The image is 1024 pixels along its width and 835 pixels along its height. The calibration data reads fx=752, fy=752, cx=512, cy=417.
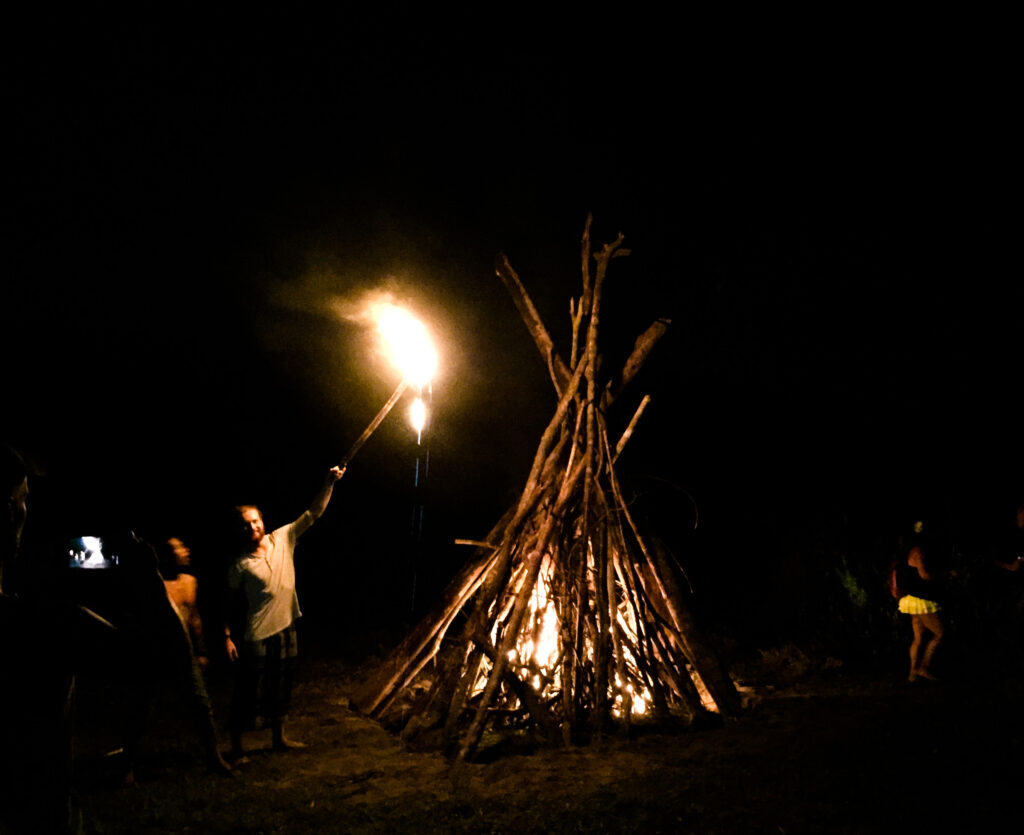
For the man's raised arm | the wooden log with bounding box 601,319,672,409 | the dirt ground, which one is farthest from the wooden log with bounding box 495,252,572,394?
the dirt ground

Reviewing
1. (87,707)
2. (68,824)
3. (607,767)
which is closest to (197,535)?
(87,707)

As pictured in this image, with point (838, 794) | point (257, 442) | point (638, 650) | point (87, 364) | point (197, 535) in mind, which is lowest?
point (838, 794)

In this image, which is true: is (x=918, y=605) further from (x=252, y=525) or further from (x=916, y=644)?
(x=252, y=525)

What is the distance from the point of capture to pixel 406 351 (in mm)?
6309

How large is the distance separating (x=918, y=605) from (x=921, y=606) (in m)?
0.03

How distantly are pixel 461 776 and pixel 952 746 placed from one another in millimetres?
3408

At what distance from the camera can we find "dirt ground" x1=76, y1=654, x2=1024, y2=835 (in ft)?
13.9

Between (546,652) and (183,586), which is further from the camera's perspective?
(546,652)

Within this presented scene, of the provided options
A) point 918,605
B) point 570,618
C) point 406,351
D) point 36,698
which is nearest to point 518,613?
point 570,618

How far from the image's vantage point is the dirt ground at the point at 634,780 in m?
4.22

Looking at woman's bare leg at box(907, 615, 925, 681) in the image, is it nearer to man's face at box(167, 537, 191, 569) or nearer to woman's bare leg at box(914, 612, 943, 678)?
woman's bare leg at box(914, 612, 943, 678)

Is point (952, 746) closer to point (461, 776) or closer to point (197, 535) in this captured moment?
point (461, 776)

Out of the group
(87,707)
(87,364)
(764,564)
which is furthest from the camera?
(87,364)

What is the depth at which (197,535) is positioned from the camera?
17.8m
